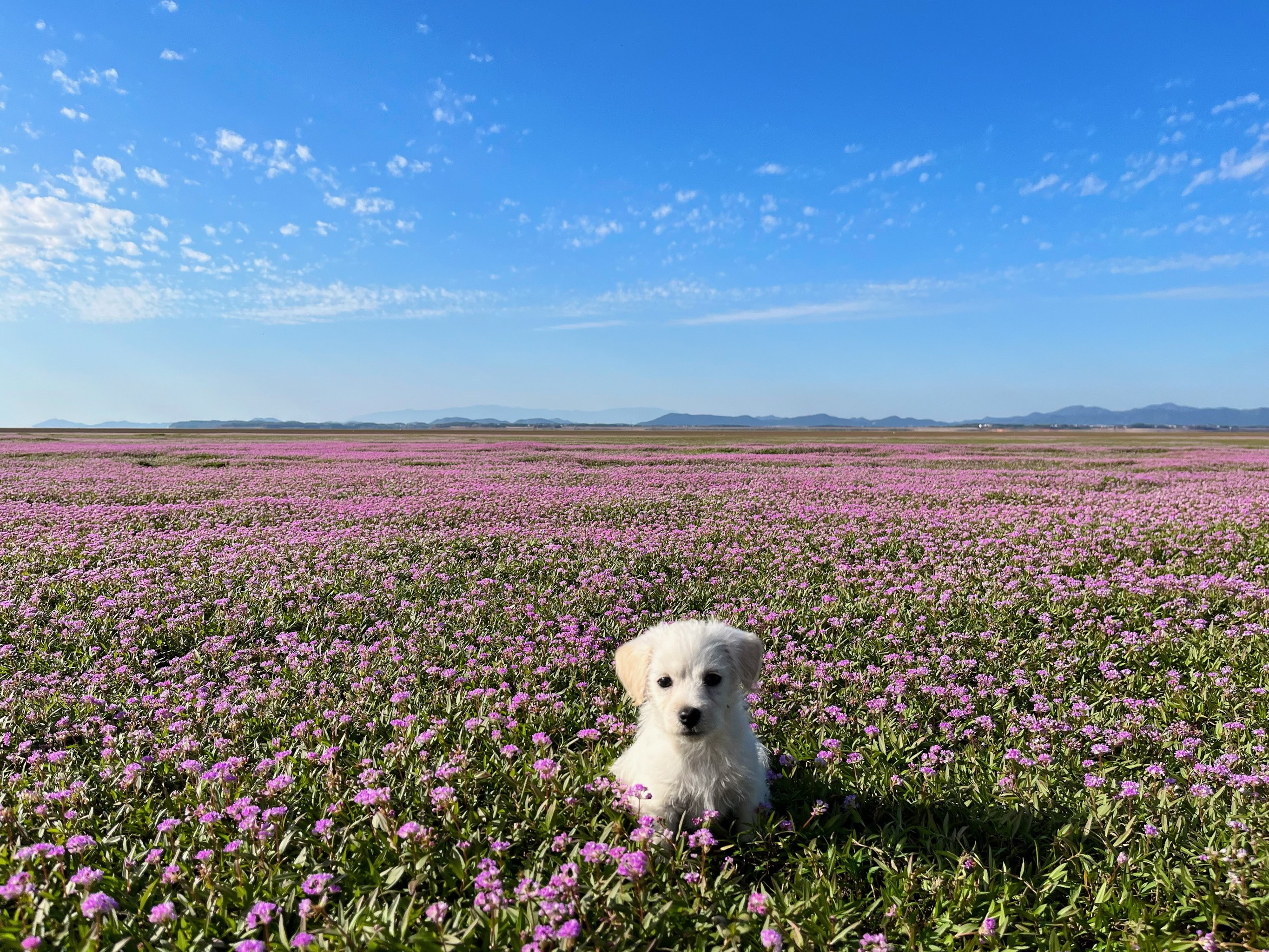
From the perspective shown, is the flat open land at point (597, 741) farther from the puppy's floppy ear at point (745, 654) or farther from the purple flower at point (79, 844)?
the puppy's floppy ear at point (745, 654)

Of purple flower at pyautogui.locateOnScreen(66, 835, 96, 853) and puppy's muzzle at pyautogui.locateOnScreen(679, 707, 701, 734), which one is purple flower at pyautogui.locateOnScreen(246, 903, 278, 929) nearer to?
purple flower at pyautogui.locateOnScreen(66, 835, 96, 853)

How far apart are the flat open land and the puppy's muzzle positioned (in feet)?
1.66

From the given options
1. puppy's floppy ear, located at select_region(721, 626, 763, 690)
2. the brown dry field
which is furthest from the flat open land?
the brown dry field

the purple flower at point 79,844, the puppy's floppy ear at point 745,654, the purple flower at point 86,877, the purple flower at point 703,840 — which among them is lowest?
the purple flower at point 703,840

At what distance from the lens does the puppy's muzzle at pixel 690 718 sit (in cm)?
315

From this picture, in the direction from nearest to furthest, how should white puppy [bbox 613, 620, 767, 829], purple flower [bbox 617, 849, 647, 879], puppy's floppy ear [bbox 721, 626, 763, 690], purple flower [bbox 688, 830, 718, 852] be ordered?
purple flower [bbox 617, 849, 647, 879]
purple flower [bbox 688, 830, 718, 852]
white puppy [bbox 613, 620, 767, 829]
puppy's floppy ear [bbox 721, 626, 763, 690]

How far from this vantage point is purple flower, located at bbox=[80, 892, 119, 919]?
2322mm

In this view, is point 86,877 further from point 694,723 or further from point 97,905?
point 694,723

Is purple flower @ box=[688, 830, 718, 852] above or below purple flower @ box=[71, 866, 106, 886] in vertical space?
below

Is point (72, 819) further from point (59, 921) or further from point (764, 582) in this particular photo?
point (764, 582)

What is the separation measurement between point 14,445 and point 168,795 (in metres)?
61.8

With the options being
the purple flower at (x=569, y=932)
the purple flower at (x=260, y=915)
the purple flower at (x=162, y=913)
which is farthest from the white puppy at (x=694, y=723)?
the purple flower at (x=162, y=913)

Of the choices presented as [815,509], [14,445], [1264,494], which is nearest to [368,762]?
[815,509]

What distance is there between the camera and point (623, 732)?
445 cm
